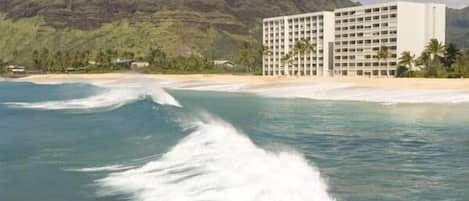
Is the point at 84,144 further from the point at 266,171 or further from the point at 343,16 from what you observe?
the point at 343,16

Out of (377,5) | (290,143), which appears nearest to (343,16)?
(377,5)

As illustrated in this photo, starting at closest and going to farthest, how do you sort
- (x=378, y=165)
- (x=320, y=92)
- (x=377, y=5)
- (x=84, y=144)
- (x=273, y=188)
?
(x=273, y=188) < (x=378, y=165) < (x=84, y=144) < (x=320, y=92) < (x=377, y=5)

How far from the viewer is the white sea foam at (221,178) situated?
13627 millimetres

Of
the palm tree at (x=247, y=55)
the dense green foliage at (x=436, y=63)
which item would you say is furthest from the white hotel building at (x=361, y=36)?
the palm tree at (x=247, y=55)

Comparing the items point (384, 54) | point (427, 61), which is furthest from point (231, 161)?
point (384, 54)

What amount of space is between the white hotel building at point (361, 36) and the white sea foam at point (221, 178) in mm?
122464

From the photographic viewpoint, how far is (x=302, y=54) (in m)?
160

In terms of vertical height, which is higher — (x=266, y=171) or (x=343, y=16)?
(x=343, y=16)

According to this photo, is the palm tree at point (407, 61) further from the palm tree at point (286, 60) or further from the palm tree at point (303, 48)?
the palm tree at point (286, 60)

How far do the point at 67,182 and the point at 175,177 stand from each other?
9.67 feet

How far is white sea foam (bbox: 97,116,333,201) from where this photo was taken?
44.7 ft

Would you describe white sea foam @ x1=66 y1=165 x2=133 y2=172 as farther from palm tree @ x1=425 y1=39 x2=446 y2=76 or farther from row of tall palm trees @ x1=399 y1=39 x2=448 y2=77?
palm tree @ x1=425 y1=39 x2=446 y2=76

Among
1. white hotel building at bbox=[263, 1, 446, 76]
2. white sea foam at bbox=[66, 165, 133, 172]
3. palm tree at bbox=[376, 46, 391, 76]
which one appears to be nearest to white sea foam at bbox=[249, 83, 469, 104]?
palm tree at bbox=[376, 46, 391, 76]

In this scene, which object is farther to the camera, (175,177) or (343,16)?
(343,16)
